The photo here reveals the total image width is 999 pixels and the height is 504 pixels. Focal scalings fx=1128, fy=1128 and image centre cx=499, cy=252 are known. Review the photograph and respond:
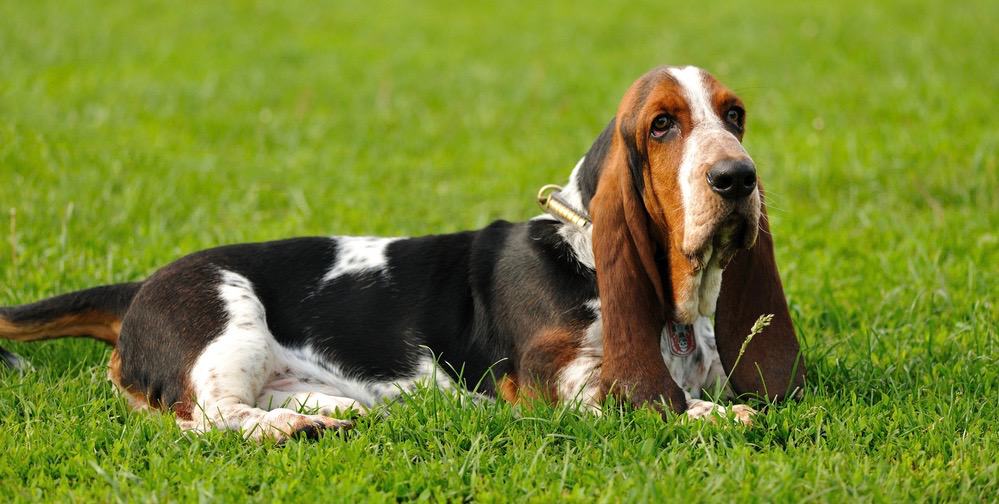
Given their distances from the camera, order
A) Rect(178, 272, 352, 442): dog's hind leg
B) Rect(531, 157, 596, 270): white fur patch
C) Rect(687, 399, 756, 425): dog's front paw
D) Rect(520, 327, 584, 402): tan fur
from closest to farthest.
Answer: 1. Rect(687, 399, 756, 425): dog's front paw
2. Rect(178, 272, 352, 442): dog's hind leg
3. Rect(520, 327, 584, 402): tan fur
4. Rect(531, 157, 596, 270): white fur patch

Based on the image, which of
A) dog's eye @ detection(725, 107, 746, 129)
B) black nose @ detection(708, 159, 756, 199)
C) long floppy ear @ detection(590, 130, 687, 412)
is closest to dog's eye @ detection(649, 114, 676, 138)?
long floppy ear @ detection(590, 130, 687, 412)

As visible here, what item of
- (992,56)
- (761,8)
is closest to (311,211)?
(992,56)

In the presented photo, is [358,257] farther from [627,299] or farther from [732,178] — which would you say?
[732,178]

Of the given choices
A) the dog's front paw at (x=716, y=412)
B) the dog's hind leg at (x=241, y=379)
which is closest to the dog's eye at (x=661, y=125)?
the dog's front paw at (x=716, y=412)

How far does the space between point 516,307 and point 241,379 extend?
3.63ft

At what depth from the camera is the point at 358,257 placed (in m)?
4.89

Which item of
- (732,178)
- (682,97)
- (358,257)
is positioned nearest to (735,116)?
(682,97)

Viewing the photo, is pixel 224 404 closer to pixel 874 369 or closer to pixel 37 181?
pixel 874 369

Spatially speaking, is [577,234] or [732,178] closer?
[732,178]

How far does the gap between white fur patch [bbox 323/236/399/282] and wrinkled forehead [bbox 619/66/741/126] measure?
1.30 meters

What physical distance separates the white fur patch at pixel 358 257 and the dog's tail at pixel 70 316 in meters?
0.87

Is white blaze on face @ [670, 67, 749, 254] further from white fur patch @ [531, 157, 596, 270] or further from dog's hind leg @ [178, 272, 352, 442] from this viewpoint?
dog's hind leg @ [178, 272, 352, 442]

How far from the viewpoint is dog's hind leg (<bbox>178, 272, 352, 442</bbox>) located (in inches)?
162

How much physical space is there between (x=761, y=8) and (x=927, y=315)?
9.54 metres
